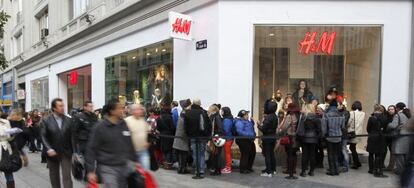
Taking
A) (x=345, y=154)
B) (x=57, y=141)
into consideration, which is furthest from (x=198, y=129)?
(x=57, y=141)

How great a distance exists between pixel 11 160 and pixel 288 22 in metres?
7.62

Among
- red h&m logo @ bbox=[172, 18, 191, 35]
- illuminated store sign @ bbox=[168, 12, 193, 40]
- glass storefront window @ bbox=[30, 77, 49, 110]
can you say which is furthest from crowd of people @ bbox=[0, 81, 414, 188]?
glass storefront window @ bbox=[30, 77, 49, 110]

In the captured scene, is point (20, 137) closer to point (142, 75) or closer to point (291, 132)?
point (291, 132)

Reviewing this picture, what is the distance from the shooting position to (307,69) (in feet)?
42.4

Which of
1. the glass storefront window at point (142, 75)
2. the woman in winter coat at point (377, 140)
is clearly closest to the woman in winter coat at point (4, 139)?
the glass storefront window at point (142, 75)

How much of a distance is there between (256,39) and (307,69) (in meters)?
2.08

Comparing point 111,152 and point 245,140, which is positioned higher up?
point 111,152

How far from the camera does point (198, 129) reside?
9695mm

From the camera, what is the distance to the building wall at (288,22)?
11414 millimetres

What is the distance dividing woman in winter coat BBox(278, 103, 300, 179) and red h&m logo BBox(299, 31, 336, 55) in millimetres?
2876

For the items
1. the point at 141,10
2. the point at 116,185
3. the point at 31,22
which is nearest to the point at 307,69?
the point at 141,10

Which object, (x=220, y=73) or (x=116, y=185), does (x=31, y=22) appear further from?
(x=116, y=185)

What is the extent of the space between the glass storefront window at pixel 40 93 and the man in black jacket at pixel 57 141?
22437 millimetres

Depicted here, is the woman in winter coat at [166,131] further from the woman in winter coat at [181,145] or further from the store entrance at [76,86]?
the store entrance at [76,86]
